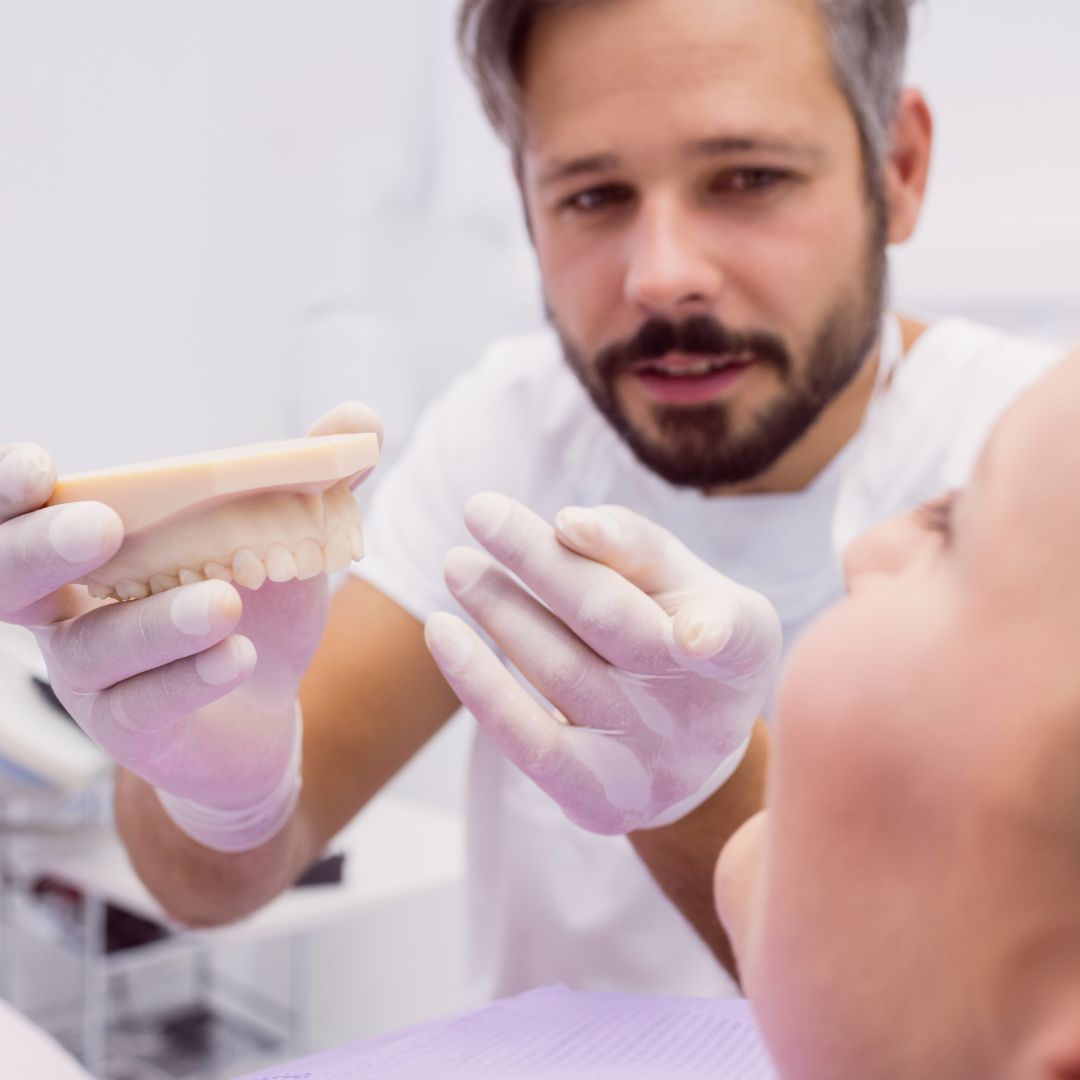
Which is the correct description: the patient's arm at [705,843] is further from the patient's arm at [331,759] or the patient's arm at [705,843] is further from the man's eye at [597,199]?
the man's eye at [597,199]

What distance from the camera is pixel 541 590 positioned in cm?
76

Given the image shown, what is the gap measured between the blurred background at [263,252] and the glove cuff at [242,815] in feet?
4.36

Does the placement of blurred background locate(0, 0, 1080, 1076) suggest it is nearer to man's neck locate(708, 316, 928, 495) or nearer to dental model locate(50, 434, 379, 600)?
man's neck locate(708, 316, 928, 495)

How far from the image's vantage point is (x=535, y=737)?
76 centimetres

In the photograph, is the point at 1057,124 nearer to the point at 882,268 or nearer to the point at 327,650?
the point at 882,268

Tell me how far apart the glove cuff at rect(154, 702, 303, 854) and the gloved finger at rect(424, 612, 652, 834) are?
260 mm

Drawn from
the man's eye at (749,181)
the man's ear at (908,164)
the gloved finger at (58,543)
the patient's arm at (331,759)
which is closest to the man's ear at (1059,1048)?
the gloved finger at (58,543)

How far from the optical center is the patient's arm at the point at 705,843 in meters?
0.89

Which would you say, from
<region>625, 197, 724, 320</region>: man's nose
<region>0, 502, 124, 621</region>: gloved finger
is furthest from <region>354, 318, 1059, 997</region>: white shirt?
<region>0, 502, 124, 621</region>: gloved finger

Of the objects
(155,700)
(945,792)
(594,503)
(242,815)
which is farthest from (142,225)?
(945,792)

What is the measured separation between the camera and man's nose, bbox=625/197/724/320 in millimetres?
1167

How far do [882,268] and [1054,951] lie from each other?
104cm

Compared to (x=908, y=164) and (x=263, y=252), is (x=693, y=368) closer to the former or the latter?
(x=908, y=164)

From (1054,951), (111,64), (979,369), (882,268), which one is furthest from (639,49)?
(111,64)
